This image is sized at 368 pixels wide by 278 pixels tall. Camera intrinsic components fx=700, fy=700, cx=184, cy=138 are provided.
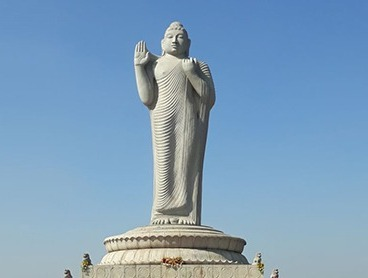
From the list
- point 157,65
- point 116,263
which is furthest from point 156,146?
point 116,263

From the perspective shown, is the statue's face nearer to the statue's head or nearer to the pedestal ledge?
the statue's head

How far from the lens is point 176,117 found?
17.9 metres

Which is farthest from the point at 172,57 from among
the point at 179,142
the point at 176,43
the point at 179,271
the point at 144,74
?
the point at 179,271

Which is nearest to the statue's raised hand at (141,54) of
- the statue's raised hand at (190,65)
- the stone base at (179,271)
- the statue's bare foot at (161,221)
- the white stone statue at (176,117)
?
the white stone statue at (176,117)

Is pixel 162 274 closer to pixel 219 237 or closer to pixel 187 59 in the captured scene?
pixel 219 237

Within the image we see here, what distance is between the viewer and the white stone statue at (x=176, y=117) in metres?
17.4

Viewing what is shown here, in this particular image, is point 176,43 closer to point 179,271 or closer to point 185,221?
point 185,221

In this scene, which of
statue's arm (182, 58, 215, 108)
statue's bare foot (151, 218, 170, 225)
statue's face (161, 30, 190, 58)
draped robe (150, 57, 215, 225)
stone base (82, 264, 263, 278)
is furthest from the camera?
statue's face (161, 30, 190, 58)

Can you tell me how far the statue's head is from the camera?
59.9 ft

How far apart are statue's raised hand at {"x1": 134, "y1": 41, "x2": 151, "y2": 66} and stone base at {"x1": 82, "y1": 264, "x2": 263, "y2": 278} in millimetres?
5453

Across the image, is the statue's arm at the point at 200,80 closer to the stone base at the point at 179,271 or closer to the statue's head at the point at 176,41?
the statue's head at the point at 176,41

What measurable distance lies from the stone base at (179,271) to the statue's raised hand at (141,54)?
545 centimetres

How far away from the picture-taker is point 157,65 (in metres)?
18.3

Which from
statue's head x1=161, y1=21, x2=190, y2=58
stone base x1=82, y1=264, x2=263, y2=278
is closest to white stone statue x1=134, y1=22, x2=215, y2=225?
statue's head x1=161, y1=21, x2=190, y2=58
